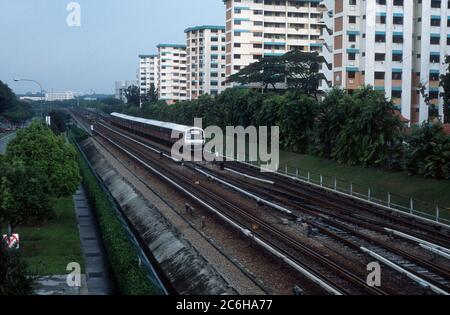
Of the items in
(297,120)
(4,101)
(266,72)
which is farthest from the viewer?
(4,101)

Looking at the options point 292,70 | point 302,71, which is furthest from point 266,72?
point 302,71

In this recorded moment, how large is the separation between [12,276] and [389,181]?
23.9 metres

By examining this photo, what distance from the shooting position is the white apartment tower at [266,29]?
89.8m

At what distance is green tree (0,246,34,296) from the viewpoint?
1005 cm

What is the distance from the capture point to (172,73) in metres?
147

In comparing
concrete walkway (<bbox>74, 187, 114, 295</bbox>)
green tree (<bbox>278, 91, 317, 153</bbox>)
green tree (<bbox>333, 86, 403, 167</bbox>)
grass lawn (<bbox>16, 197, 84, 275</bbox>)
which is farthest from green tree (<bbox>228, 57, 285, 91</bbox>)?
grass lawn (<bbox>16, 197, 84, 275</bbox>)

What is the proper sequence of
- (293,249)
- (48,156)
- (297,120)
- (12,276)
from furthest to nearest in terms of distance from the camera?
(297,120) < (48,156) < (293,249) < (12,276)

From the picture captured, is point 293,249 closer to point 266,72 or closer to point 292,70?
point 292,70

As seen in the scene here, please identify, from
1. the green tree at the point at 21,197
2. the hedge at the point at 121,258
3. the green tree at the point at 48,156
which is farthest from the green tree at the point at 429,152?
the green tree at the point at 21,197

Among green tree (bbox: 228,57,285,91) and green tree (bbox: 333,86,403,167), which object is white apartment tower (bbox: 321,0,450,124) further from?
green tree (bbox: 228,57,285,91)

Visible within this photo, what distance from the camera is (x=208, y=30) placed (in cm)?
11531

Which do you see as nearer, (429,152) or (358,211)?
(358,211)
